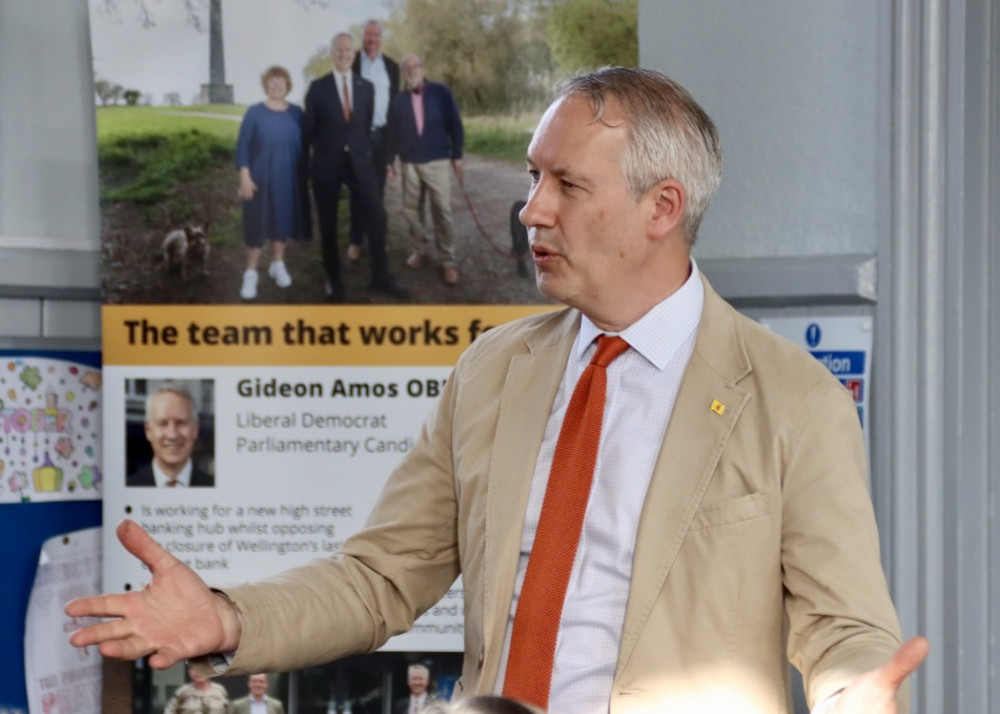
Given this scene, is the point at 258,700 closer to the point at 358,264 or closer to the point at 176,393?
the point at 176,393

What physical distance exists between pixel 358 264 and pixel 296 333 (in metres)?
0.22

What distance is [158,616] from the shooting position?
6.03 ft

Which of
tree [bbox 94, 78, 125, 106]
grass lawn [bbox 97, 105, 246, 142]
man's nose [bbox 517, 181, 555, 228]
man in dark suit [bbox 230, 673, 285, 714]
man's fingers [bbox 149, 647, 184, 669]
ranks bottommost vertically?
man in dark suit [bbox 230, 673, 285, 714]

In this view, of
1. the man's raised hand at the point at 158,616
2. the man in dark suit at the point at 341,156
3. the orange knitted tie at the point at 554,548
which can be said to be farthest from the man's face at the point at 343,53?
the man's raised hand at the point at 158,616

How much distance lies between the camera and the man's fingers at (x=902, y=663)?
1490 mm

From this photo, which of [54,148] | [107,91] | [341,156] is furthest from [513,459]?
[54,148]

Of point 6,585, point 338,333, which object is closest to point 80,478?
point 6,585

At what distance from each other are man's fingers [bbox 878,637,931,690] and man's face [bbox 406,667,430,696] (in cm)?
177

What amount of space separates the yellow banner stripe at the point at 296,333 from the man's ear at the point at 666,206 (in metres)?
1.07

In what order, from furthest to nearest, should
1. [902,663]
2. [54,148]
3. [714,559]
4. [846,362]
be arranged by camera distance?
[54,148] → [846,362] → [714,559] → [902,663]

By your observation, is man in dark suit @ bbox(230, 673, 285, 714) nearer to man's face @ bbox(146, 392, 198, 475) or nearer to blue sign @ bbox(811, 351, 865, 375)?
man's face @ bbox(146, 392, 198, 475)

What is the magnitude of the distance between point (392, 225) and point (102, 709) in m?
1.41

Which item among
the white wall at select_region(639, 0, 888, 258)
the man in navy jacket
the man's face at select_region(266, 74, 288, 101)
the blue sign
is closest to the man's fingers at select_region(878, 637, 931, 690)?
the blue sign

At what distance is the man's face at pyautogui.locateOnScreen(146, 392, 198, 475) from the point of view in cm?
312
